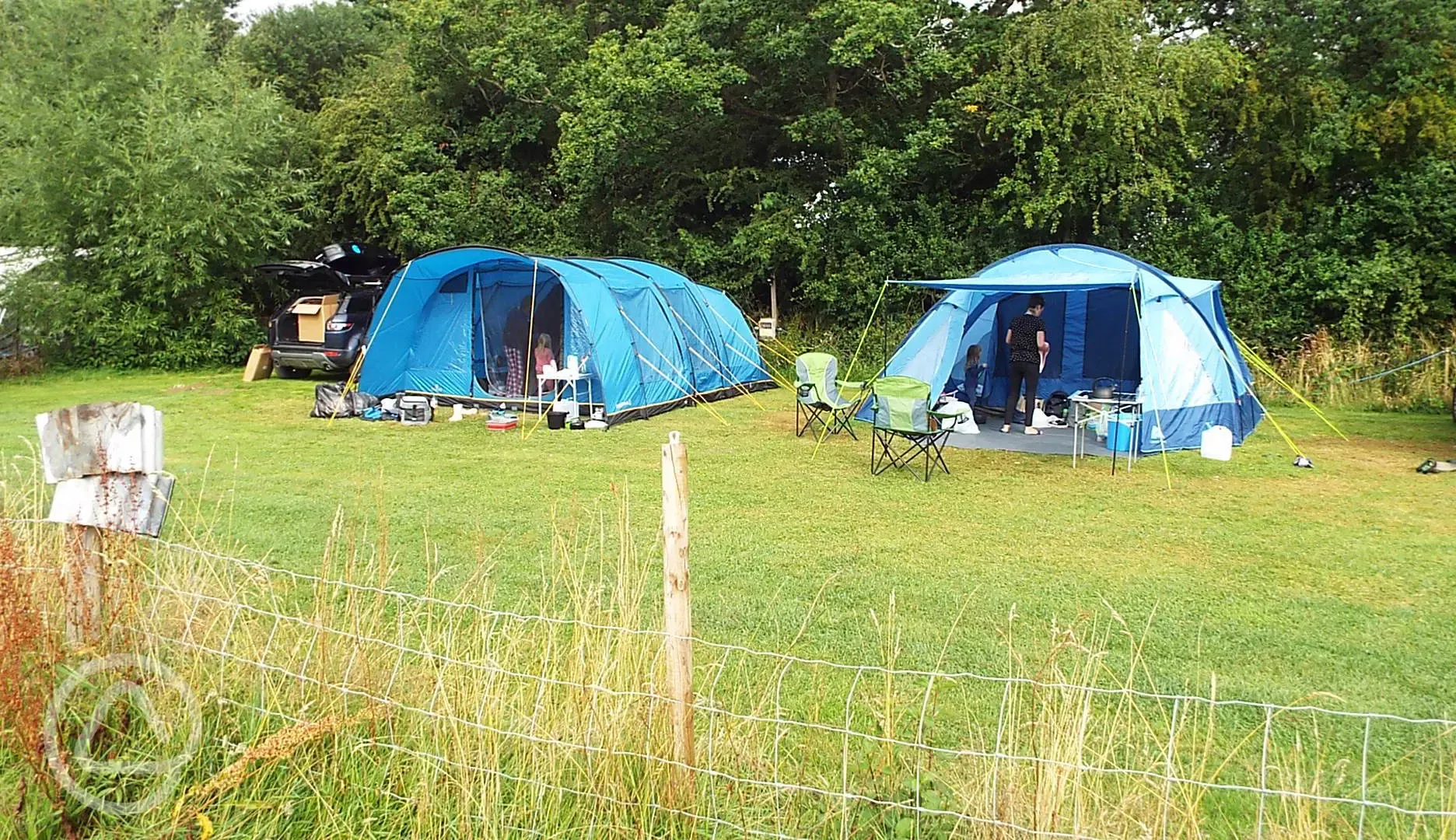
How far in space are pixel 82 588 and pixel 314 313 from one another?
11.2 meters

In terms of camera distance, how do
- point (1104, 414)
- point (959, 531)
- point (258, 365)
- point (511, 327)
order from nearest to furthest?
1. point (959, 531)
2. point (1104, 414)
3. point (511, 327)
4. point (258, 365)

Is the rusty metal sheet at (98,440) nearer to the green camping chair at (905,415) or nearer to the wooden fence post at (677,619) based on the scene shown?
the wooden fence post at (677,619)

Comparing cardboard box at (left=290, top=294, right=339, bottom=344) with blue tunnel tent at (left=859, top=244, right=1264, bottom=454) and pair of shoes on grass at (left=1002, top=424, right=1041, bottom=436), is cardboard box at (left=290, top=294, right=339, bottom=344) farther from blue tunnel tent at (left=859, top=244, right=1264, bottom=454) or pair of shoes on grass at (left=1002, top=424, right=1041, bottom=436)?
pair of shoes on grass at (left=1002, top=424, right=1041, bottom=436)

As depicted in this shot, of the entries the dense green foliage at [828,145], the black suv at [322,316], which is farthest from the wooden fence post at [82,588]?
the dense green foliage at [828,145]

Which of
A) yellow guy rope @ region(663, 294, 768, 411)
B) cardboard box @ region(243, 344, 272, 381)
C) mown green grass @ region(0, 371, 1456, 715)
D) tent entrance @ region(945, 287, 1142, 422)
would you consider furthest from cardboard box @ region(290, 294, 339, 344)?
tent entrance @ region(945, 287, 1142, 422)

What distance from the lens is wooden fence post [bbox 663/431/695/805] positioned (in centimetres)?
248

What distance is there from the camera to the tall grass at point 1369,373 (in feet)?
35.3

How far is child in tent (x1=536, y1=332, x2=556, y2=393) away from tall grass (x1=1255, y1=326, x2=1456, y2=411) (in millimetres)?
7775

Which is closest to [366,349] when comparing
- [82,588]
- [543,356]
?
[543,356]

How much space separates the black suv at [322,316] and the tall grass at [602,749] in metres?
10.2

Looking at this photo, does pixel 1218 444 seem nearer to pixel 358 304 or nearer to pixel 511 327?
pixel 511 327

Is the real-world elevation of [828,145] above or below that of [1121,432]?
above

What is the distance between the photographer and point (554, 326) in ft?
36.0

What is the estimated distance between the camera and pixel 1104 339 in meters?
10.2
